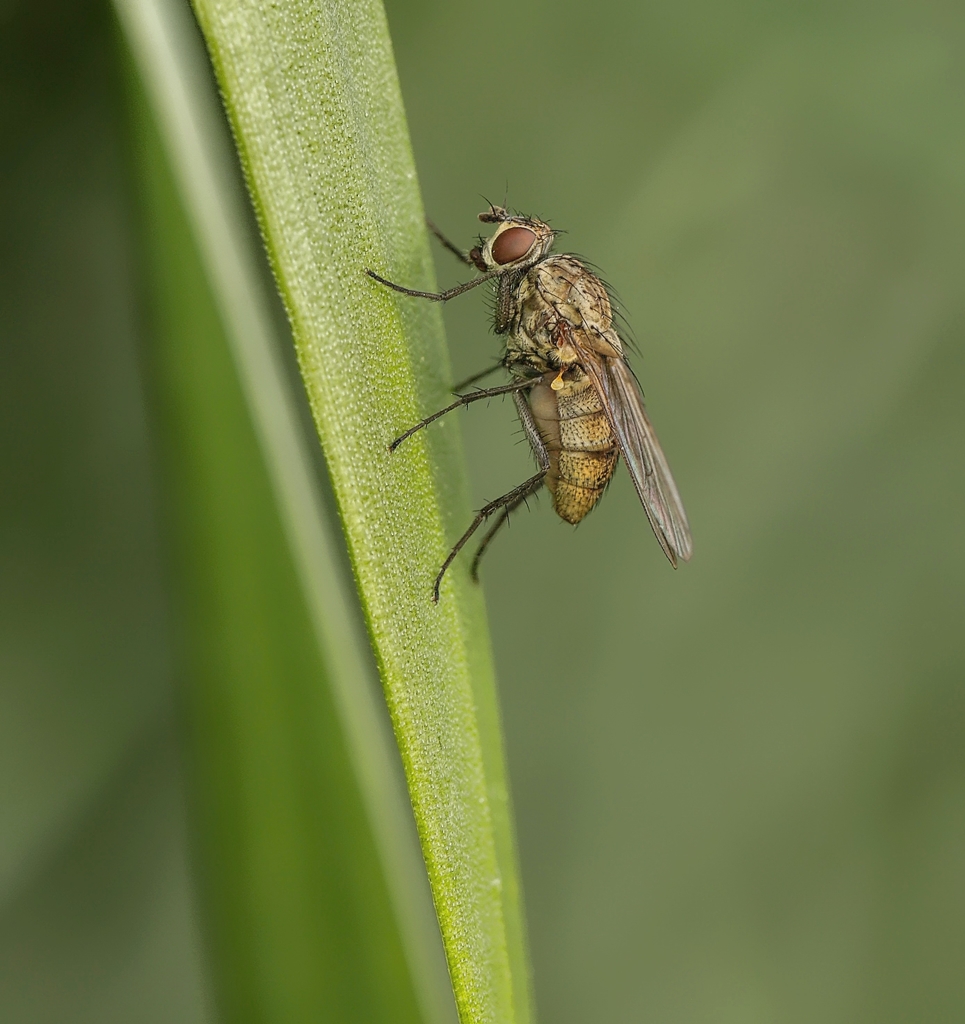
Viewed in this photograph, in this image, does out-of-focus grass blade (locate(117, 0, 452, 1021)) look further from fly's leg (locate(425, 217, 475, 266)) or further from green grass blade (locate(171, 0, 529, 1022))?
fly's leg (locate(425, 217, 475, 266))

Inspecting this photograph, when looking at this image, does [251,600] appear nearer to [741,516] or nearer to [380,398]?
[380,398]

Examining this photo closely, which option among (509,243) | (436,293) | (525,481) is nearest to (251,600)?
(436,293)

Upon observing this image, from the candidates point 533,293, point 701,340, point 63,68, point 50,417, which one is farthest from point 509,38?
point 50,417

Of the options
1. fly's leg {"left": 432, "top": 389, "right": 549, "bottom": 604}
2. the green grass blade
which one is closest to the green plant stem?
the green grass blade

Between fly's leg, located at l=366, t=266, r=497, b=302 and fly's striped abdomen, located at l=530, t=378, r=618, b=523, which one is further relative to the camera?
fly's striped abdomen, located at l=530, t=378, r=618, b=523

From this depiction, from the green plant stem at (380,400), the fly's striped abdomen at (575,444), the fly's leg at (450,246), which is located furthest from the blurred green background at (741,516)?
the green plant stem at (380,400)

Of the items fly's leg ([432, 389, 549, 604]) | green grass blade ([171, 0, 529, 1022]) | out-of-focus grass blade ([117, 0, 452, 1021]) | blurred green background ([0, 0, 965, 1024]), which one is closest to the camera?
green grass blade ([171, 0, 529, 1022])
